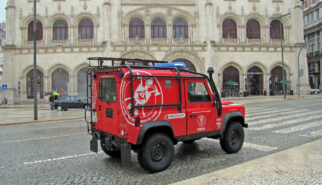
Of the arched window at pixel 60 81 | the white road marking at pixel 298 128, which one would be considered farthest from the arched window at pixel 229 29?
the white road marking at pixel 298 128

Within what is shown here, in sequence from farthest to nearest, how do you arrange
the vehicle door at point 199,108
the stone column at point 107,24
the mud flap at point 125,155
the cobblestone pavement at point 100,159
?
the stone column at point 107,24
the vehicle door at point 199,108
the cobblestone pavement at point 100,159
the mud flap at point 125,155

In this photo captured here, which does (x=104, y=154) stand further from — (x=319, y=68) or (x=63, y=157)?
(x=319, y=68)

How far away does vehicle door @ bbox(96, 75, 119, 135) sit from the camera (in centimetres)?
535

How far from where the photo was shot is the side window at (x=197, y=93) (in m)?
5.99

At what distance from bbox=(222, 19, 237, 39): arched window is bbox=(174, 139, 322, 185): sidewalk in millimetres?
34604

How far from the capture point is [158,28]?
121 ft

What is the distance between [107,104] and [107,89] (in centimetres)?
34

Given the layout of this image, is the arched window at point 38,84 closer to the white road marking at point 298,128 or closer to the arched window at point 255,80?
the arched window at point 255,80

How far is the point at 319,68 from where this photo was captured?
165ft

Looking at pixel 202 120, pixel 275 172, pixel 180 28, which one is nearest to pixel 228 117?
pixel 202 120

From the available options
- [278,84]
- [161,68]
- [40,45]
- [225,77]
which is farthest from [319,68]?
[161,68]

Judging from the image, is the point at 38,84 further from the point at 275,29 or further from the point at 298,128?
the point at 275,29

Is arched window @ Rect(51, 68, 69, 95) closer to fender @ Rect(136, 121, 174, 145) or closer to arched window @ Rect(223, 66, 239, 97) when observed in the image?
arched window @ Rect(223, 66, 239, 97)

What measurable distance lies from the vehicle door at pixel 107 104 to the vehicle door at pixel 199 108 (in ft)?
5.41
